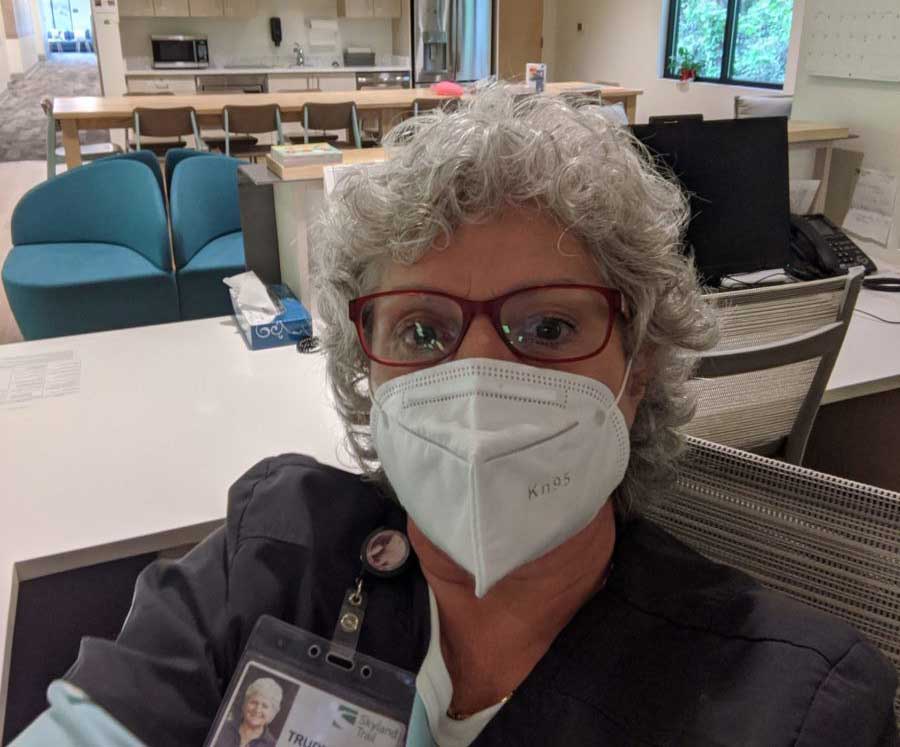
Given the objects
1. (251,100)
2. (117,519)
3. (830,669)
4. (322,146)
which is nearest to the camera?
(830,669)

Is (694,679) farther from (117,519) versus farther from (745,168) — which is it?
(745,168)

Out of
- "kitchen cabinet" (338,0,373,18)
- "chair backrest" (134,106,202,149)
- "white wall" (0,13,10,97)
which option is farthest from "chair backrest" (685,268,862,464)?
"white wall" (0,13,10,97)

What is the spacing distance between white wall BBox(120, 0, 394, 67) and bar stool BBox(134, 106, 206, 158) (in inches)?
128

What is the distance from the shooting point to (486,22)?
338 inches

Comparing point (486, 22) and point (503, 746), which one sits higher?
point (486, 22)

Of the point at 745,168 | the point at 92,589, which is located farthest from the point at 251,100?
the point at 92,589

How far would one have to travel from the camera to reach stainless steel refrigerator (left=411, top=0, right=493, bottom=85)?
8336 mm

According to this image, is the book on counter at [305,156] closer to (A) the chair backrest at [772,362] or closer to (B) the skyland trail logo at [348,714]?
(A) the chair backrest at [772,362]

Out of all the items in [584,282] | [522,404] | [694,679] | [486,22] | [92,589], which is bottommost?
[92,589]

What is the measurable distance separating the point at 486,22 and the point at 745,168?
7.13m

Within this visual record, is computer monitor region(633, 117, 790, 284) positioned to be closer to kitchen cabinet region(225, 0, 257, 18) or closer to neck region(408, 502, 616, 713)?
neck region(408, 502, 616, 713)

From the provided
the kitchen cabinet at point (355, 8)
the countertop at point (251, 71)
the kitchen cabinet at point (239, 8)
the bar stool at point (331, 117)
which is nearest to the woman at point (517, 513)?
the bar stool at point (331, 117)

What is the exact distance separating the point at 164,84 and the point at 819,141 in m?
6.78

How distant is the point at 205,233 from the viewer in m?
3.40
